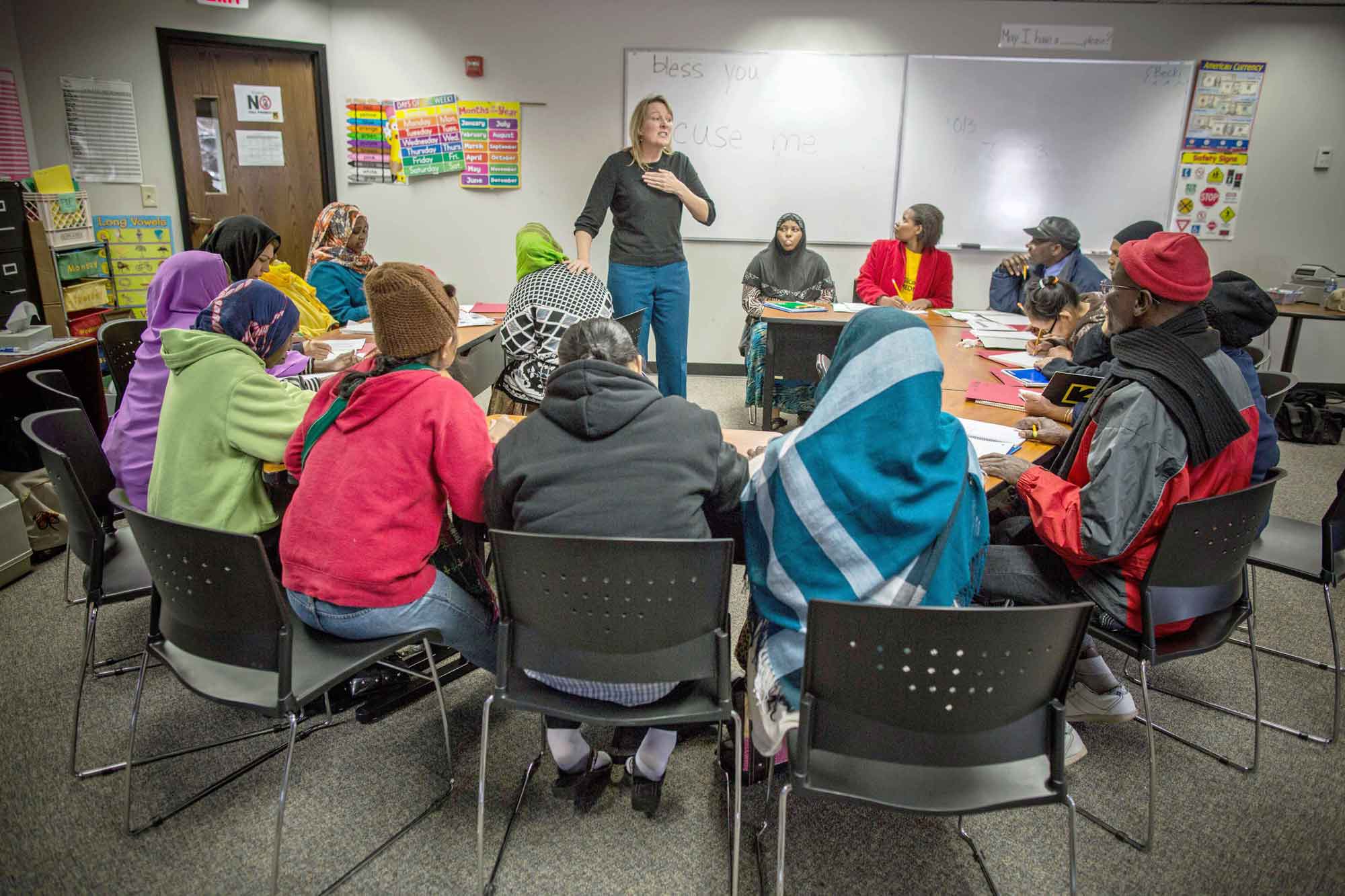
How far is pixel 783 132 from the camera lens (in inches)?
214

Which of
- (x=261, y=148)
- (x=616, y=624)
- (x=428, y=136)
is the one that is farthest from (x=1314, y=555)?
(x=261, y=148)

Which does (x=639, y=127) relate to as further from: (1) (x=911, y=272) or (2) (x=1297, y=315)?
(2) (x=1297, y=315)

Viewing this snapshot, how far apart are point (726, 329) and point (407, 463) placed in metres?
4.38

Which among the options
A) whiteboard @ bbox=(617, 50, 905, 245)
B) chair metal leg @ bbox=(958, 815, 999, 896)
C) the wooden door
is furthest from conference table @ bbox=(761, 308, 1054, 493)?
the wooden door

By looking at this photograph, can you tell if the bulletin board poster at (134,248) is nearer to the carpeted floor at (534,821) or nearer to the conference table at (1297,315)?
the carpeted floor at (534,821)

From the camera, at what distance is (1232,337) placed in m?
2.19

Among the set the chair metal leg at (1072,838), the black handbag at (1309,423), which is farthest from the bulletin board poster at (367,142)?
the black handbag at (1309,423)

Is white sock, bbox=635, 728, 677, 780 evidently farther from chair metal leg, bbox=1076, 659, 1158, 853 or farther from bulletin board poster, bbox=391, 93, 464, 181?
bulletin board poster, bbox=391, 93, 464, 181

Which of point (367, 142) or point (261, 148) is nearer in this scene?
point (261, 148)

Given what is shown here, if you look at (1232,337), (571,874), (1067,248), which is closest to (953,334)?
(1067,248)

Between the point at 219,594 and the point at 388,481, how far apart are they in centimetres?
36

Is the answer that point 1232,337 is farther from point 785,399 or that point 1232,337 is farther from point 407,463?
point 785,399

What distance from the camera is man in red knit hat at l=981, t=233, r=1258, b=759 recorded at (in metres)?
1.74

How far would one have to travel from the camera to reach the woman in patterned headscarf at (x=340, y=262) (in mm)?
3582
